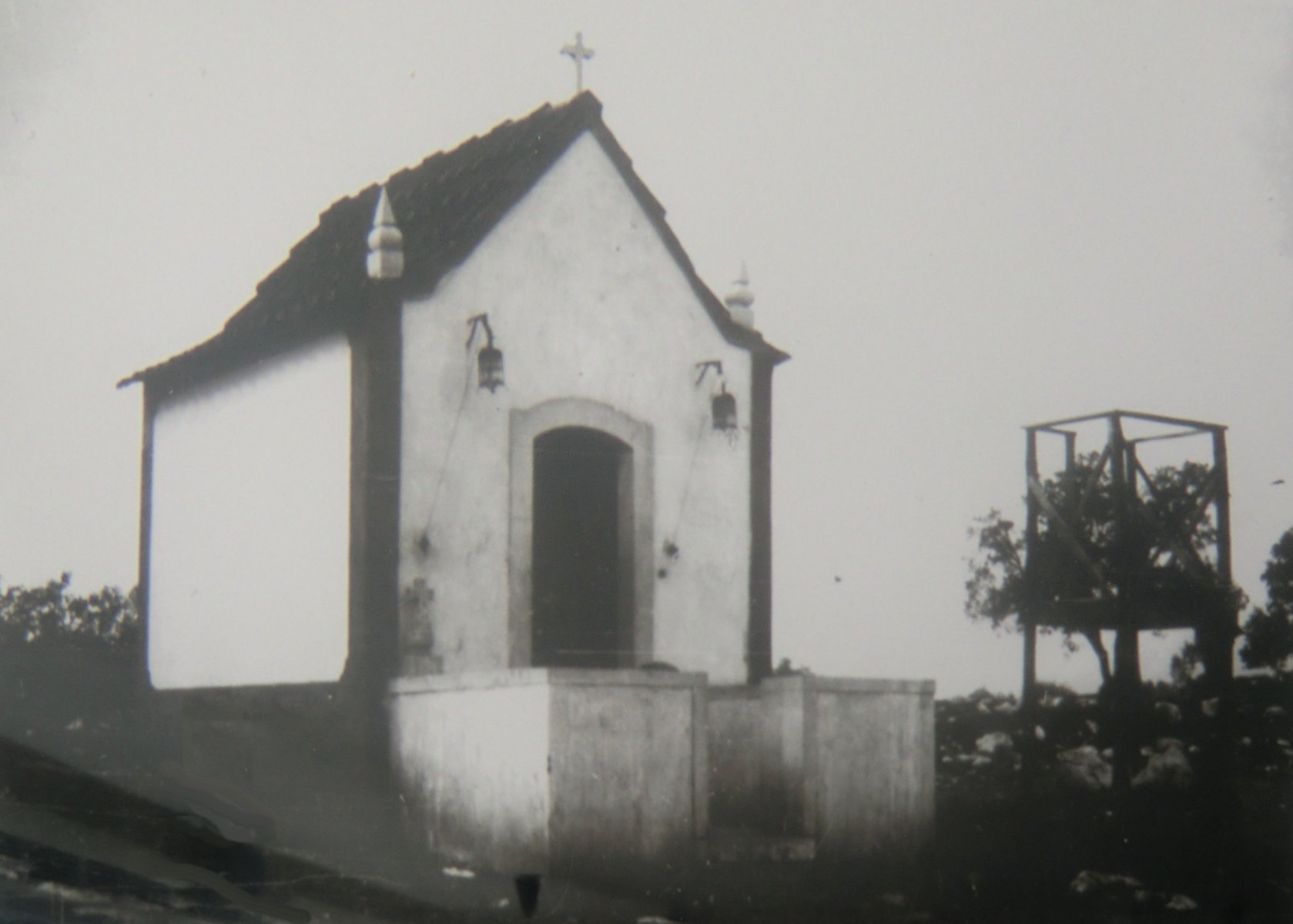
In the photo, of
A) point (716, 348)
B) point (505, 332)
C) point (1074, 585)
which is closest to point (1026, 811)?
point (1074, 585)

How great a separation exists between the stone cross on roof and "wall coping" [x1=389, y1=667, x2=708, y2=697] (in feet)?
15.7

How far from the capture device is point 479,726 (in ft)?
30.6

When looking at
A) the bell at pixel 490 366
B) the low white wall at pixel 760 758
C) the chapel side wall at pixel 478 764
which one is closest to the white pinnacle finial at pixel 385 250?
the bell at pixel 490 366

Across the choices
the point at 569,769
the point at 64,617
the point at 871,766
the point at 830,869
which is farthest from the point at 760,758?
the point at 64,617

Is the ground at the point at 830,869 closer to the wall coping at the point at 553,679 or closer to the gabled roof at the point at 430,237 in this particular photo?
the wall coping at the point at 553,679

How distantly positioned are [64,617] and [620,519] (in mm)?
4636

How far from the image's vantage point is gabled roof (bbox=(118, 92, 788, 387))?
11234 millimetres

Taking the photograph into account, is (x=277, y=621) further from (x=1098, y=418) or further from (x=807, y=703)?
(x=1098, y=418)

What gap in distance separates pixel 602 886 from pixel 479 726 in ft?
4.06

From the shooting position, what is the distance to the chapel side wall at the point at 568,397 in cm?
1083

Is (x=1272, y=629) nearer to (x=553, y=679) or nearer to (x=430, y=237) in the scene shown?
(x=553, y=679)

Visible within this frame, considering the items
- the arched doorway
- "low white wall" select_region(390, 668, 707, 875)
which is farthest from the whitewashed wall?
"low white wall" select_region(390, 668, 707, 875)

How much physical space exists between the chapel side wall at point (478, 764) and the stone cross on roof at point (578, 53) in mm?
4786

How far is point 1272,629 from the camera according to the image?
1200 cm
